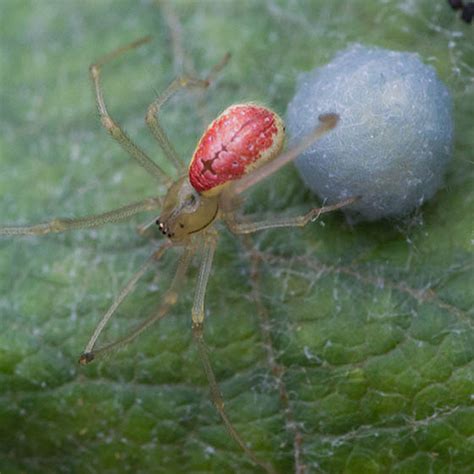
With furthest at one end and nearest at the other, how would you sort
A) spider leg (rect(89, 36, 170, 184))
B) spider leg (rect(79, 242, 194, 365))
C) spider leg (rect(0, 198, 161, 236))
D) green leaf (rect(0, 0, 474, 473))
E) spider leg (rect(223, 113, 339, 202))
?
spider leg (rect(89, 36, 170, 184)) < spider leg (rect(0, 198, 161, 236)) < spider leg (rect(79, 242, 194, 365)) < green leaf (rect(0, 0, 474, 473)) < spider leg (rect(223, 113, 339, 202))

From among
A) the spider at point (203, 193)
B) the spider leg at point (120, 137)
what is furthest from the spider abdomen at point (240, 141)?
the spider leg at point (120, 137)

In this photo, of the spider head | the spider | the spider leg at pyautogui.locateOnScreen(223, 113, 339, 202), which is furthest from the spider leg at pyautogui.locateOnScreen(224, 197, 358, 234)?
the spider leg at pyautogui.locateOnScreen(223, 113, 339, 202)

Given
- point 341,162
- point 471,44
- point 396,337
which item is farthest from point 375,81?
point 396,337

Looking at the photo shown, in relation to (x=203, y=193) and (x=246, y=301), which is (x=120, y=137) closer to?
(x=203, y=193)

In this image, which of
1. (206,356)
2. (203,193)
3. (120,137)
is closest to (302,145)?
(203,193)

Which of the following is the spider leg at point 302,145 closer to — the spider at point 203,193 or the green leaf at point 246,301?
the spider at point 203,193

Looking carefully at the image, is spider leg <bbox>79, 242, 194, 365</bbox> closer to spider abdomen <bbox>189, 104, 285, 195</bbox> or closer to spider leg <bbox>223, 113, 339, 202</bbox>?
spider abdomen <bbox>189, 104, 285, 195</bbox>
